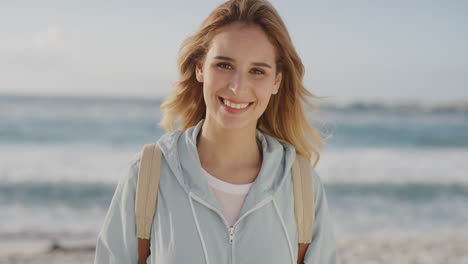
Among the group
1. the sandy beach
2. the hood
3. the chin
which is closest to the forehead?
the chin

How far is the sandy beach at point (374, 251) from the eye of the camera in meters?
5.97

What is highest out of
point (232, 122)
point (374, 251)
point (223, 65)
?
point (223, 65)

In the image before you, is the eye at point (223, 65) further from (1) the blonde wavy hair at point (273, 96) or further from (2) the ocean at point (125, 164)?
(2) the ocean at point (125, 164)

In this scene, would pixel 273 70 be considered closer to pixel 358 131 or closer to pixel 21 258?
pixel 21 258

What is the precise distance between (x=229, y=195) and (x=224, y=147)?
243 mm

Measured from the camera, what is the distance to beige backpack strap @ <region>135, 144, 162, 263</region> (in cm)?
213

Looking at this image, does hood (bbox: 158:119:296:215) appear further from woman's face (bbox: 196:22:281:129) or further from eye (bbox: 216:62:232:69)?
eye (bbox: 216:62:232:69)

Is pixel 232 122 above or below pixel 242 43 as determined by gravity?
below

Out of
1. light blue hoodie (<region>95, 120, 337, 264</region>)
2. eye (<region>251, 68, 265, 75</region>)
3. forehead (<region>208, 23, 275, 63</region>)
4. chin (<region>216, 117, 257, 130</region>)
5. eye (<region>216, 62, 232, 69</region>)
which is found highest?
forehead (<region>208, 23, 275, 63</region>)

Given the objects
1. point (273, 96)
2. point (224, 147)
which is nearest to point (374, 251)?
point (273, 96)

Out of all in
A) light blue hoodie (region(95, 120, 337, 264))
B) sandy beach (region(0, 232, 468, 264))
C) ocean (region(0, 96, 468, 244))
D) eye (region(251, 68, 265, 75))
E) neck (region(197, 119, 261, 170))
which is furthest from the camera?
ocean (region(0, 96, 468, 244))

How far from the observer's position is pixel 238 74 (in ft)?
7.07

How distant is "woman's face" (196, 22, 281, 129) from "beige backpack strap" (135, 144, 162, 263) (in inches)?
14.2

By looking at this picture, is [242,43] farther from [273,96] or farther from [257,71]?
[273,96]
